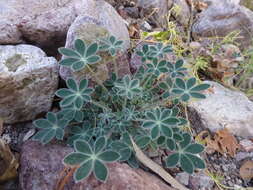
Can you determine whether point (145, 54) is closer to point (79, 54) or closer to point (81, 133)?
point (79, 54)

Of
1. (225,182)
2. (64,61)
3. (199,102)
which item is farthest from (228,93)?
(64,61)

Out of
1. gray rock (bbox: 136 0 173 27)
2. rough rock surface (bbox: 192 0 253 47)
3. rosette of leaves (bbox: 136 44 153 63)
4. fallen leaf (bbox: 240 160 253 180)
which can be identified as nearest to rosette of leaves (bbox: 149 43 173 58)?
rosette of leaves (bbox: 136 44 153 63)

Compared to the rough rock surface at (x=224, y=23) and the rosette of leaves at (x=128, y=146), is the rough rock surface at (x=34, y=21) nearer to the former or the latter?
the rosette of leaves at (x=128, y=146)

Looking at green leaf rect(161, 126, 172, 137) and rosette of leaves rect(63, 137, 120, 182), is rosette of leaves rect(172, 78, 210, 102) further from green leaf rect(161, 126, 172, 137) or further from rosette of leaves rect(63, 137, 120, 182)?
rosette of leaves rect(63, 137, 120, 182)

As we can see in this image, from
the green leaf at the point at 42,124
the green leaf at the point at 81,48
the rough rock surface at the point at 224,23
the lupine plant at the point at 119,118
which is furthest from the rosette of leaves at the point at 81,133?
the rough rock surface at the point at 224,23

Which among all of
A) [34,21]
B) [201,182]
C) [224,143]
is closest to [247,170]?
[224,143]

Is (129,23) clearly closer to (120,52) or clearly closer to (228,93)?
(120,52)
